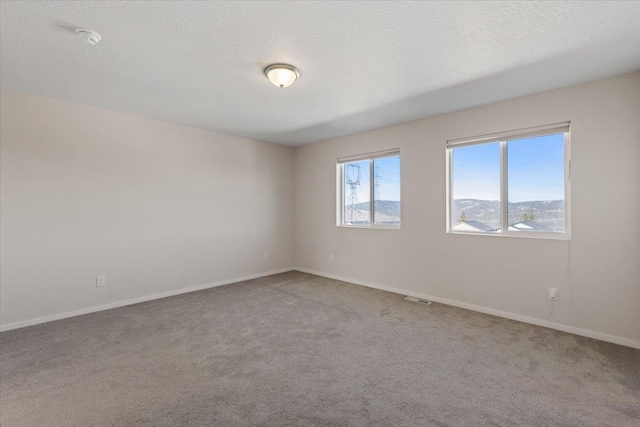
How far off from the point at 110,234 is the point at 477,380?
13.8ft

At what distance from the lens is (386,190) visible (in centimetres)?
466

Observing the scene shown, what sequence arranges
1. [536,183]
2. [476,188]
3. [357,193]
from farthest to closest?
1. [357,193]
2. [476,188]
3. [536,183]

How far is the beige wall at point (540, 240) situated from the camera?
8.87 feet

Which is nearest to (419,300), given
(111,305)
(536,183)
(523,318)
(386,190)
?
(523,318)

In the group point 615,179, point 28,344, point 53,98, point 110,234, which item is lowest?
point 28,344

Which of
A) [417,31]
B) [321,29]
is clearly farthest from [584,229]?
[321,29]

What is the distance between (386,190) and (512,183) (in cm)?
172

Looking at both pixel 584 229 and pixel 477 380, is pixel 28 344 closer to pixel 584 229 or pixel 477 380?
pixel 477 380

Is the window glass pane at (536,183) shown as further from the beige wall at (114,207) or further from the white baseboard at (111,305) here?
the white baseboard at (111,305)

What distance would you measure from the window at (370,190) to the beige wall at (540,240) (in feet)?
0.65

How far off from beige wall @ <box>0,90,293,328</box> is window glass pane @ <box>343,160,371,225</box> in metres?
1.55

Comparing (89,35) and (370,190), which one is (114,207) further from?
(370,190)

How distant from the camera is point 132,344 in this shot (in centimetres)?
269

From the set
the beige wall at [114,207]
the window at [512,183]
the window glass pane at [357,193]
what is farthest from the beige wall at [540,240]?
the beige wall at [114,207]
